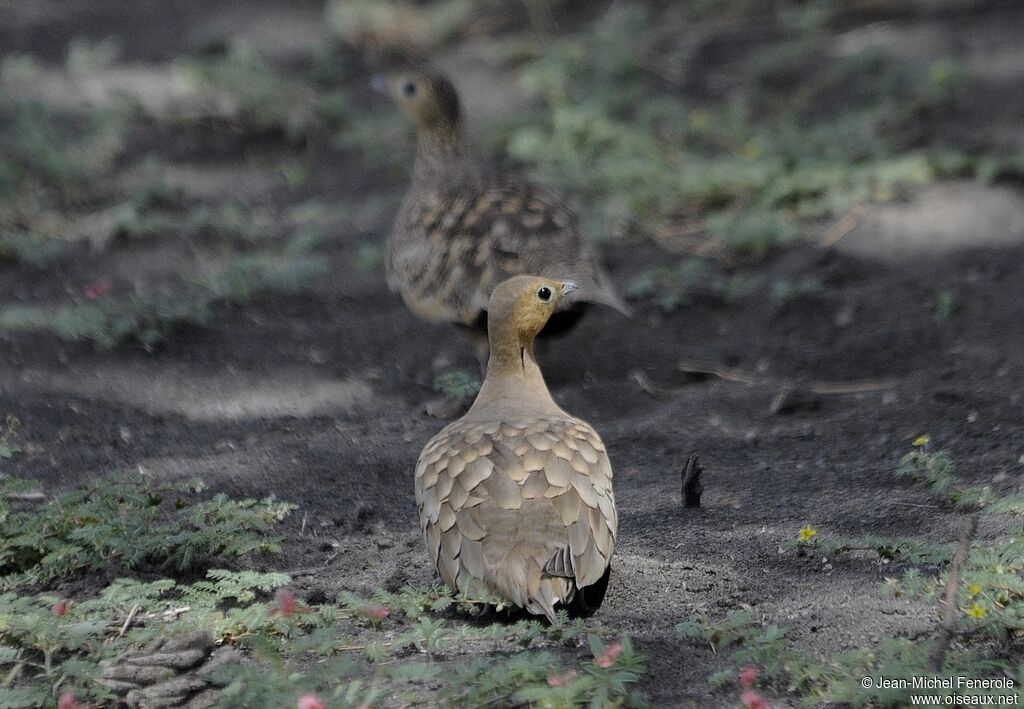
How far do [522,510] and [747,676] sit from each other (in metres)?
0.86

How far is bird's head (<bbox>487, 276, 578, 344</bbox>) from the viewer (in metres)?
4.53

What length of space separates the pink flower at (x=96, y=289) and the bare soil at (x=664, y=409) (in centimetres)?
12

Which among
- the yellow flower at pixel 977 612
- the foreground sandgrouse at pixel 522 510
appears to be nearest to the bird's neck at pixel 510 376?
the foreground sandgrouse at pixel 522 510

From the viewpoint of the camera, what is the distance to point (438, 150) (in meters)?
7.17

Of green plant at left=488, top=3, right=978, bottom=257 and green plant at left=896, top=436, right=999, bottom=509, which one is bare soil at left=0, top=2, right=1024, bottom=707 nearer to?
green plant at left=896, top=436, right=999, bottom=509

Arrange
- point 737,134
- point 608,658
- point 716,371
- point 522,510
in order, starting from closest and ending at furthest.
Answer: point 608,658, point 522,510, point 716,371, point 737,134

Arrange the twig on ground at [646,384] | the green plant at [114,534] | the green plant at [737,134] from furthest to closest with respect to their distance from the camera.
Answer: the green plant at [737,134]
the twig on ground at [646,384]
the green plant at [114,534]

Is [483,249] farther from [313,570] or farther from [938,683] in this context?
[938,683]

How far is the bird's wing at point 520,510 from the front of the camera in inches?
141

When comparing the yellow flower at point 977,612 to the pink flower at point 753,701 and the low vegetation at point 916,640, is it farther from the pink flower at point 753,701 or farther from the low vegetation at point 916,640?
the pink flower at point 753,701

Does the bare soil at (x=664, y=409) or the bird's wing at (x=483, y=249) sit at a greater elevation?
the bird's wing at (x=483, y=249)

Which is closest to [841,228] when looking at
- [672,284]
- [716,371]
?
[672,284]

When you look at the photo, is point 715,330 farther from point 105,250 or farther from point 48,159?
point 48,159

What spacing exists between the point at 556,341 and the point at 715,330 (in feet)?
2.63
